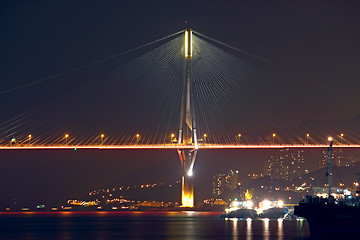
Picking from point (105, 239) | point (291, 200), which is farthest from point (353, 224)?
point (291, 200)

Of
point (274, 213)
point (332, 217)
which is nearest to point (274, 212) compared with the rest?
point (274, 213)

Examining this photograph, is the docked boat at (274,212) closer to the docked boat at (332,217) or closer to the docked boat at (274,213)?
the docked boat at (274,213)

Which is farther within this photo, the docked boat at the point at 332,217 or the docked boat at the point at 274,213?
the docked boat at the point at 274,213

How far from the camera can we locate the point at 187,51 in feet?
262

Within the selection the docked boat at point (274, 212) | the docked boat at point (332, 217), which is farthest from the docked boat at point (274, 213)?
the docked boat at point (332, 217)

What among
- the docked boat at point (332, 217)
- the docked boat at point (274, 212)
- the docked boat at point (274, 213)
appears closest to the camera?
the docked boat at point (332, 217)

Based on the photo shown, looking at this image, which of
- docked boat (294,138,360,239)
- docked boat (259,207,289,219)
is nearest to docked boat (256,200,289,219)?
docked boat (259,207,289,219)

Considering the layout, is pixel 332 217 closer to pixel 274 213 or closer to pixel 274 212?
pixel 274 213

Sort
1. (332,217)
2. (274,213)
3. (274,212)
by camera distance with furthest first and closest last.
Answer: (274,212)
(274,213)
(332,217)

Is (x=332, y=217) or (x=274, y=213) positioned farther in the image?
(x=274, y=213)

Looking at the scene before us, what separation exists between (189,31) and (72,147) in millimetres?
20024

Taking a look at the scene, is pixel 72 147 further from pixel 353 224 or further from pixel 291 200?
pixel 291 200

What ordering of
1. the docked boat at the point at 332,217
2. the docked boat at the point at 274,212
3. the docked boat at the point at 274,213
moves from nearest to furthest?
the docked boat at the point at 332,217 → the docked boat at the point at 274,213 → the docked boat at the point at 274,212

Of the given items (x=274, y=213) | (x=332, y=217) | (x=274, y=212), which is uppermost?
(x=274, y=212)
